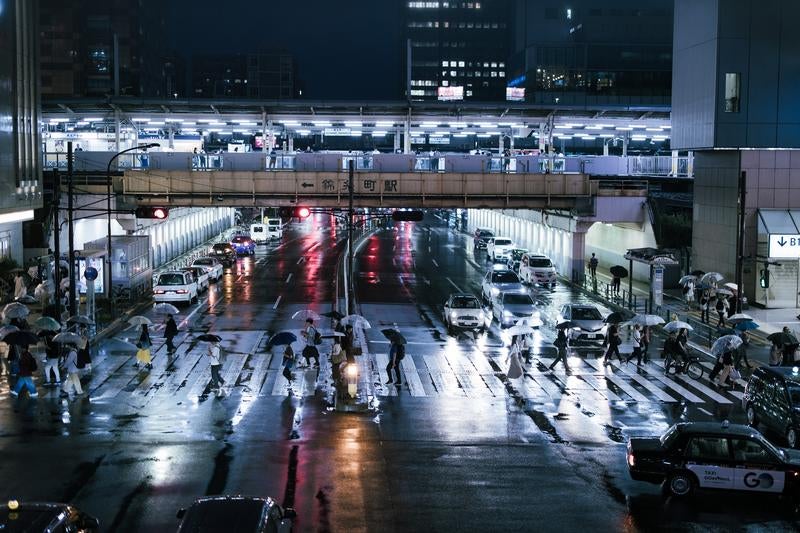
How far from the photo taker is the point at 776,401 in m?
22.4

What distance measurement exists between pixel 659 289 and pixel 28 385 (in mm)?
25934

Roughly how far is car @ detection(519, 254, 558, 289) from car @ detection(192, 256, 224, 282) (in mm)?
16812

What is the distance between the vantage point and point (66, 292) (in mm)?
41094

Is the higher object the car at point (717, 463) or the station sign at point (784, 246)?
the station sign at point (784, 246)

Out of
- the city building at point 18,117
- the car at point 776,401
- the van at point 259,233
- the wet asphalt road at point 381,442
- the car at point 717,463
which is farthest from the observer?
the van at point 259,233

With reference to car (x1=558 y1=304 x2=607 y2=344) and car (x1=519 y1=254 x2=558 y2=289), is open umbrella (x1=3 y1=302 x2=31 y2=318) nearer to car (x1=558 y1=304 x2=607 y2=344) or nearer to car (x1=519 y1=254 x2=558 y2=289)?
car (x1=558 y1=304 x2=607 y2=344)

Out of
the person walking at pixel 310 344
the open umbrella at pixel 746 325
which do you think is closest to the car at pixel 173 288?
the person walking at pixel 310 344

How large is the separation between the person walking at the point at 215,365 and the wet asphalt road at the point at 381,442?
1.66 feet

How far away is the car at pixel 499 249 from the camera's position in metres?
66.9

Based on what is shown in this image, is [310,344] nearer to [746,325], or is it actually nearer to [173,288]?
[746,325]

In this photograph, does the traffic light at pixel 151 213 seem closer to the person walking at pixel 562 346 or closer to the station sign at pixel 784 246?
the person walking at pixel 562 346

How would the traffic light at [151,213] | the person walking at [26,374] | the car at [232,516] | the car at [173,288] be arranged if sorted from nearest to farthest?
the car at [232,516] < the person walking at [26,374] < the traffic light at [151,213] < the car at [173,288]

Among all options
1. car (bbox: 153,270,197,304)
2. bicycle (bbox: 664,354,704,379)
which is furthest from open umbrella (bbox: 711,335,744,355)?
car (bbox: 153,270,197,304)

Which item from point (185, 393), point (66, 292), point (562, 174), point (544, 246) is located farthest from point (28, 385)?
point (544, 246)
